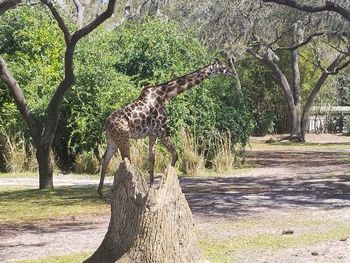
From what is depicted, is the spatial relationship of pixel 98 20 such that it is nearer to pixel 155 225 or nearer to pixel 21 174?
pixel 21 174

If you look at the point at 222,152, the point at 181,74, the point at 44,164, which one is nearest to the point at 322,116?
the point at 181,74

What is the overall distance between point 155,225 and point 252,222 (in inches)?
188

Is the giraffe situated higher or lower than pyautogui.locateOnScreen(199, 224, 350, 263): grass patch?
higher

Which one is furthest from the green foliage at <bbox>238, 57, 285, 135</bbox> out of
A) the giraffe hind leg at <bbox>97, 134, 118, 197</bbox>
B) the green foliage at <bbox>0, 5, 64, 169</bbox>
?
the giraffe hind leg at <bbox>97, 134, 118, 197</bbox>

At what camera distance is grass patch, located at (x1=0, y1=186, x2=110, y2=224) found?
482 inches

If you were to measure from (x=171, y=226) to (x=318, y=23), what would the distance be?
76.9 feet

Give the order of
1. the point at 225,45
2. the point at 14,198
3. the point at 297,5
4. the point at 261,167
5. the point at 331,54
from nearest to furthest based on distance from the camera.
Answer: the point at 14,198, the point at 297,5, the point at 261,167, the point at 225,45, the point at 331,54

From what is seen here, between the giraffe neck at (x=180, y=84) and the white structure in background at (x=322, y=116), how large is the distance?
110ft

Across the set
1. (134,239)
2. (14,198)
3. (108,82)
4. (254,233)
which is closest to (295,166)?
(108,82)

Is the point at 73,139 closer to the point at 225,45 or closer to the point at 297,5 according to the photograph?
the point at 297,5

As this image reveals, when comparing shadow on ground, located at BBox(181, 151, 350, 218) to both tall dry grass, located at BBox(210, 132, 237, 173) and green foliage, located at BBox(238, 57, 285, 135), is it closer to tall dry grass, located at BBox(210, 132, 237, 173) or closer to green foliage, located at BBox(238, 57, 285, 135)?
tall dry grass, located at BBox(210, 132, 237, 173)

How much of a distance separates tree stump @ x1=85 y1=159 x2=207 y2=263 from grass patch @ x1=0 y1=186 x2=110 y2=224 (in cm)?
519

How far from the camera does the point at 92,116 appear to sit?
66.1ft

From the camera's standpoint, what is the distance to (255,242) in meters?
9.37
